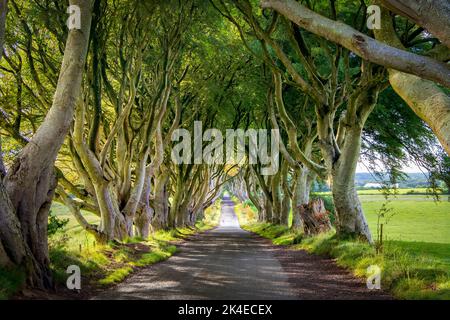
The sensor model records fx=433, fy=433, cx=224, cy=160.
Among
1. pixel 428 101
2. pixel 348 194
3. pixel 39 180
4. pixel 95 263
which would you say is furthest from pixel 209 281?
pixel 348 194

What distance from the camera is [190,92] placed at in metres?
→ 23.3

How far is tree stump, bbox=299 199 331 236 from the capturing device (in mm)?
17672

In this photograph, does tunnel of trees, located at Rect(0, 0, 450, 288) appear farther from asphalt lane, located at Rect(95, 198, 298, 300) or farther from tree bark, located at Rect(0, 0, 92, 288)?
asphalt lane, located at Rect(95, 198, 298, 300)

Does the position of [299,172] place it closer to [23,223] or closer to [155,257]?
[155,257]

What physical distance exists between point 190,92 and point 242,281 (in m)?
15.1

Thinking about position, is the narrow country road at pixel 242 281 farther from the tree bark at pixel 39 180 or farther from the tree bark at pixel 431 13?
the tree bark at pixel 431 13

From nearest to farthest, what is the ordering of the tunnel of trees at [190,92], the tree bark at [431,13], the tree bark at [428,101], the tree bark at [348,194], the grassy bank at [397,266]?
the tree bark at [431,13] → the tree bark at [428,101] → the tunnel of trees at [190,92] → the grassy bank at [397,266] → the tree bark at [348,194]

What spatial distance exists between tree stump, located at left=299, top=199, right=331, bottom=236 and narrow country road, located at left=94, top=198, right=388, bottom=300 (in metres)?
3.56

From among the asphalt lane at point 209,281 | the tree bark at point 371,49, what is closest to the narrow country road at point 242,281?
the asphalt lane at point 209,281

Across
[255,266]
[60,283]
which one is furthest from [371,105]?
[60,283]

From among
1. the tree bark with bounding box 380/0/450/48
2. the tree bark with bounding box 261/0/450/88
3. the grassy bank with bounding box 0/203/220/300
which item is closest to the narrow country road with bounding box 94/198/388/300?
the grassy bank with bounding box 0/203/220/300

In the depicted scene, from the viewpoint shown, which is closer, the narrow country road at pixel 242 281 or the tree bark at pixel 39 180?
the tree bark at pixel 39 180

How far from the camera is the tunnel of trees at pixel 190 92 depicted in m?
7.18

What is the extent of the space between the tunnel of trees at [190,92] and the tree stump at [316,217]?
0.14m
